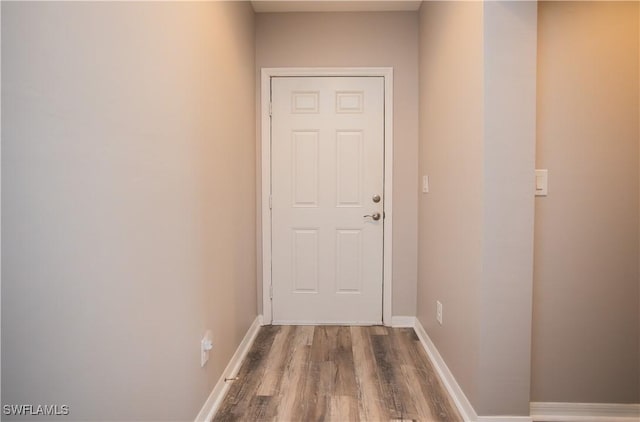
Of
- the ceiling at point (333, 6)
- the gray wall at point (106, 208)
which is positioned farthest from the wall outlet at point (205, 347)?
the ceiling at point (333, 6)

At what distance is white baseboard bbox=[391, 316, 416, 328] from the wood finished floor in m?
0.12

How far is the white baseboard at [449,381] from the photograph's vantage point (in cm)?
172

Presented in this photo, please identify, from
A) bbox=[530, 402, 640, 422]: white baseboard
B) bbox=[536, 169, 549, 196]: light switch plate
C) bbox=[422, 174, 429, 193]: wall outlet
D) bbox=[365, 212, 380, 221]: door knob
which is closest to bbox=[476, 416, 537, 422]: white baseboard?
bbox=[530, 402, 640, 422]: white baseboard

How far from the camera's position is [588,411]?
5.64ft

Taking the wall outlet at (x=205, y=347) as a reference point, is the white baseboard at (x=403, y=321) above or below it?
below

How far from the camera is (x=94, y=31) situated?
3.27 ft

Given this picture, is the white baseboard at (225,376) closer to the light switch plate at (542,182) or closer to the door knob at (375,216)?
the door knob at (375,216)

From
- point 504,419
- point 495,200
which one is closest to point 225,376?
point 504,419

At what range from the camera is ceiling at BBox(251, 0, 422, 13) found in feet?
8.70

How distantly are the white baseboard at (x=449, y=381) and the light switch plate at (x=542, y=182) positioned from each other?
109 centimetres

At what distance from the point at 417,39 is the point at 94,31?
2454mm

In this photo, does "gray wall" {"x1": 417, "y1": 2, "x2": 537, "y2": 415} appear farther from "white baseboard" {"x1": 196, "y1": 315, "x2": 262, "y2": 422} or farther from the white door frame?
"white baseboard" {"x1": 196, "y1": 315, "x2": 262, "y2": 422}

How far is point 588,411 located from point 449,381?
65cm

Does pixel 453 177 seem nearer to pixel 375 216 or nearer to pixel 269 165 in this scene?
pixel 375 216
